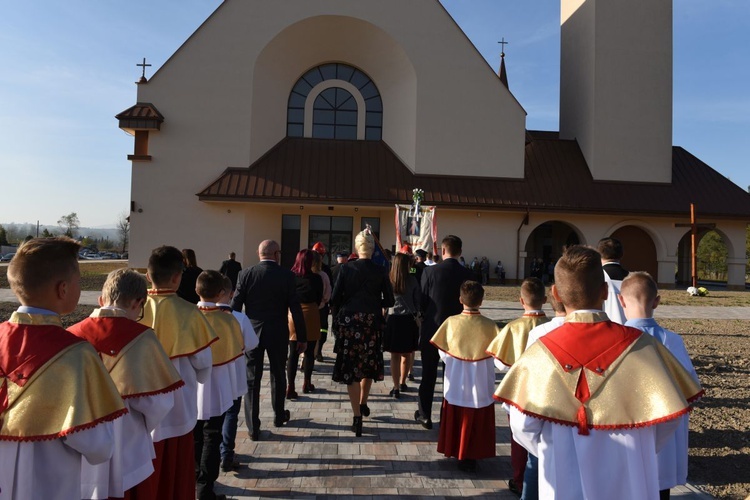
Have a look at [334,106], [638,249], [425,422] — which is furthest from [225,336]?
[638,249]

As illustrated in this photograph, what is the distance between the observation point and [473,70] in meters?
22.1

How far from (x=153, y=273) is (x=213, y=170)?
19.1 metres

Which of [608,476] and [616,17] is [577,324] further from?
[616,17]

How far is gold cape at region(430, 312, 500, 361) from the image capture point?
4.28 metres

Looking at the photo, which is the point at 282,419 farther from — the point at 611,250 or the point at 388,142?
the point at 388,142

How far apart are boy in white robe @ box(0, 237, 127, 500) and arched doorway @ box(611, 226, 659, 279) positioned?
26.7m

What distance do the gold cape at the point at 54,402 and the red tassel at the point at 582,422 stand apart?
6.41 feet

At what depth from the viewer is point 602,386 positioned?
6.81 feet

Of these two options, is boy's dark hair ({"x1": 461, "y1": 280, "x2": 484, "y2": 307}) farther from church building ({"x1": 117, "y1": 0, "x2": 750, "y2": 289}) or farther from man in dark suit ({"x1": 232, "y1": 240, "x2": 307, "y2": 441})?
church building ({"x1": 117, "y1": 0, "x2": 750, "y2": 289})

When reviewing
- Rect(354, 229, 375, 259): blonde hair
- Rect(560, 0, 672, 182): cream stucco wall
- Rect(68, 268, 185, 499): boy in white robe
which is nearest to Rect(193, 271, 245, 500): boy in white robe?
Rect(68, 268, 185, 499): boy in white robe

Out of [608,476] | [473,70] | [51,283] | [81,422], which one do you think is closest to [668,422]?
[608,476]

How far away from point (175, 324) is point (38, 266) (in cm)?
127

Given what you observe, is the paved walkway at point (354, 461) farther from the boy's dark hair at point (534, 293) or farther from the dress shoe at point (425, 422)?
the boy's dark hair at point (534, 293)

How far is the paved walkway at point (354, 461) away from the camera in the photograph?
376 centimetres
